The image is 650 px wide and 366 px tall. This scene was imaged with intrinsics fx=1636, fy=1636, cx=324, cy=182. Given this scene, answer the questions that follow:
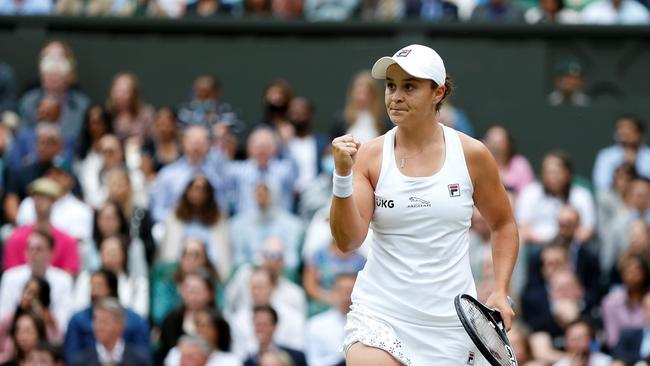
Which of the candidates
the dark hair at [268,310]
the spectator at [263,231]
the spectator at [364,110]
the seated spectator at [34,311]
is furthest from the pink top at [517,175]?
the seated spectator at [34,311]

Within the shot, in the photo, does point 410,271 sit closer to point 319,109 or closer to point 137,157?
point 137,157

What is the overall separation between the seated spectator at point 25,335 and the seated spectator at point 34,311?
0.12 metres

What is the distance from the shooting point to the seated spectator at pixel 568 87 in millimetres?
15367

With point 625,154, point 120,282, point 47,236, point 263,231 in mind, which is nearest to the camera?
point 47,236

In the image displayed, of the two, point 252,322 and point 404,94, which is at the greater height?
point 404,94

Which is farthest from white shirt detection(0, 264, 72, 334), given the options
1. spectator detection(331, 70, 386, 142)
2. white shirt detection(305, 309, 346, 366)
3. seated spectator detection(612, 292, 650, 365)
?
seated spectator detection(612, 292, 650, 365)

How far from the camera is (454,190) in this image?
694 centimetres

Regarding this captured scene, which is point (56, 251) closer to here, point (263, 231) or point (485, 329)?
point (263, 231)

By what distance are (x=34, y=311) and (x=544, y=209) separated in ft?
14.0

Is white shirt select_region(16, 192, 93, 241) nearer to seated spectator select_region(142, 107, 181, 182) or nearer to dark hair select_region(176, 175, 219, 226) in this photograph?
dark hair select_region(176, 175, 219, 226)

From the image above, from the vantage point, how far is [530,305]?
12.2m

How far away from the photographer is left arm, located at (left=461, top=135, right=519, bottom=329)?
22.9ft

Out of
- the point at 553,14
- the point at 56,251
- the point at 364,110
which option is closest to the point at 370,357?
the point at 56,251

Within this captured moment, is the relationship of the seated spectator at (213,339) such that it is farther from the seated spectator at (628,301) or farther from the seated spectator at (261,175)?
the seated spectator at (628,301)
